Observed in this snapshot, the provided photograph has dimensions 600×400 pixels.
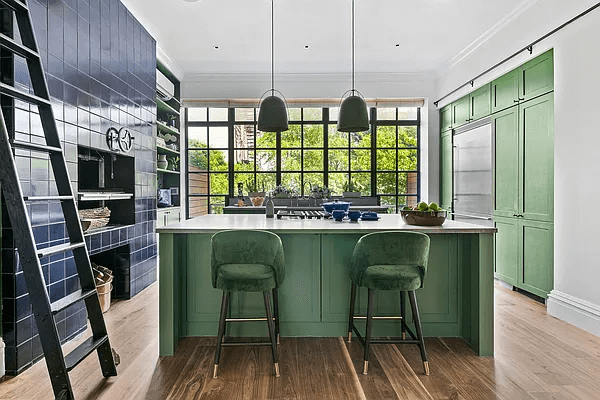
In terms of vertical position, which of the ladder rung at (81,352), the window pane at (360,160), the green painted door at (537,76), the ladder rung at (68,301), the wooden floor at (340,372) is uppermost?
the green painted door at (537,76)

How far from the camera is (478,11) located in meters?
4.55

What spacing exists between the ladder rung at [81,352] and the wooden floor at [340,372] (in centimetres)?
24

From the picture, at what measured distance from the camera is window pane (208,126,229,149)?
7.30 meters

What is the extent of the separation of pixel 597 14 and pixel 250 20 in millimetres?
3216

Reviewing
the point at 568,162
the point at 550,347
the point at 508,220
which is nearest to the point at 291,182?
the point at 508,220

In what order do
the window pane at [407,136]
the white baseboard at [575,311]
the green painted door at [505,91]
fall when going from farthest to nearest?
the window pane at [407,136] < the green painted door at [505,91] < the white baseboard at [575,311]

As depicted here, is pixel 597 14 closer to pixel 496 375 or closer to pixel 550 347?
pixel 550 347

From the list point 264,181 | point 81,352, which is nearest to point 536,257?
point 81,352

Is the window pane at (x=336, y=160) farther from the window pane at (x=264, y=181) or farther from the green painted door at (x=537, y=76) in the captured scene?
the green painted door at (x=537, y=76)

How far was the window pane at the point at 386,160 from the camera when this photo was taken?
24.1 feet

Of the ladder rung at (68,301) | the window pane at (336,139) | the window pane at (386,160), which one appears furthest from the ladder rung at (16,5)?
the window pane at (386,160)

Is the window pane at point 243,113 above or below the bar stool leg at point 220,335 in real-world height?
above

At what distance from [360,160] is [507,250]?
306 cm

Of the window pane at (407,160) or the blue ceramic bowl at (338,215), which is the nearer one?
the blue ceramic bowl at (338,215)
